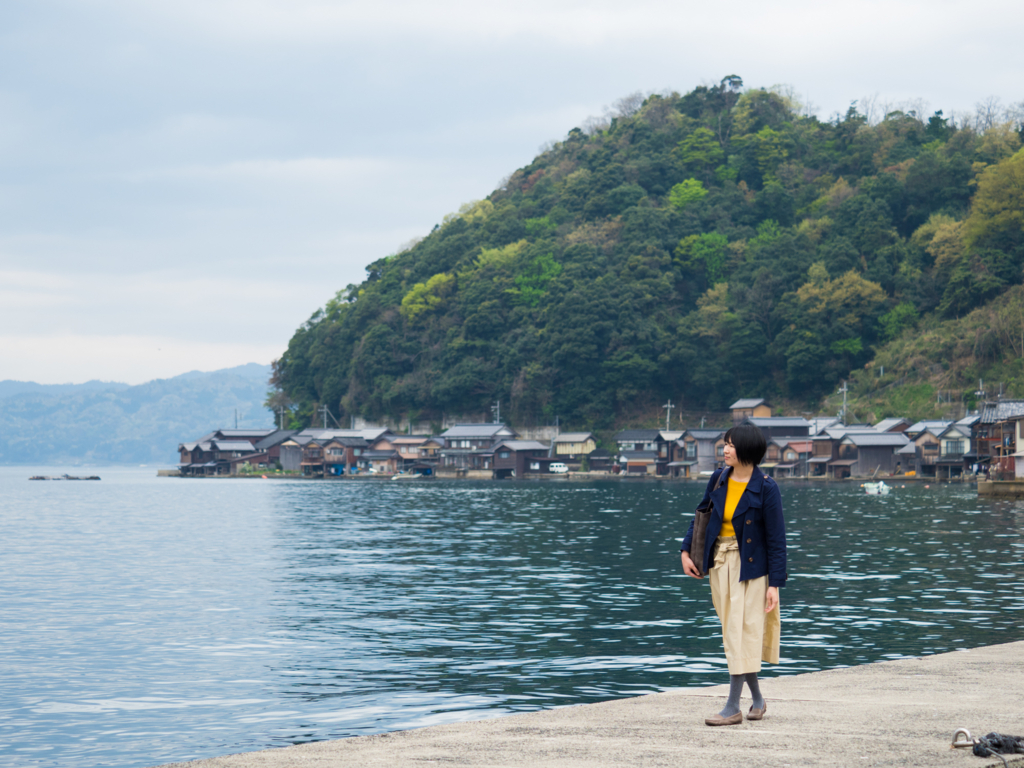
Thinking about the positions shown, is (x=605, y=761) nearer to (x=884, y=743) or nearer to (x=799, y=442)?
(x=884, y=743)

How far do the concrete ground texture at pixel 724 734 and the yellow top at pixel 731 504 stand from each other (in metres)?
1.38

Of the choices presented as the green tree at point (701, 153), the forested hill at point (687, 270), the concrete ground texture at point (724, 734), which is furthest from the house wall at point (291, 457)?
the concrete ground texture at point (724, 734)

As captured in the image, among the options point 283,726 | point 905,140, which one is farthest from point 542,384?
point 283,726

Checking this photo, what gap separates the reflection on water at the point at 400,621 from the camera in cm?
1201

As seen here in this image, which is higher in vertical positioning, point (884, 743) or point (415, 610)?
point (884, 743)

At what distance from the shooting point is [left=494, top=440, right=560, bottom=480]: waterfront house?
10425 cm

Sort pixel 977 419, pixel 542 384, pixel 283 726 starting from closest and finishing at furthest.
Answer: pixel 283 726 → pixel 977 419 → pixel 542 384

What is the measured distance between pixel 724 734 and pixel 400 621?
13.0m

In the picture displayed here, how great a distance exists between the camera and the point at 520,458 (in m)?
104

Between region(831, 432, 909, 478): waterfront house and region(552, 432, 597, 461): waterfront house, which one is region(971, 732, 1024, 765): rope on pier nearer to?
region(831, 432, 909, 478): waterfront house

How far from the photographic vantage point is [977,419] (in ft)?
245

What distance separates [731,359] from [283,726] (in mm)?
96092

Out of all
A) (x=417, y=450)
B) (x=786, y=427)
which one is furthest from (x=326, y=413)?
(x=786, y=427)

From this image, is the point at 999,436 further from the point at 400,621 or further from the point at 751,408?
the point at 400,621
